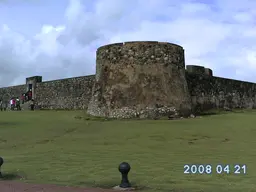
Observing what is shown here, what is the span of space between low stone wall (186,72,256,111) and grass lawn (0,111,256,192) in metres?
6.10

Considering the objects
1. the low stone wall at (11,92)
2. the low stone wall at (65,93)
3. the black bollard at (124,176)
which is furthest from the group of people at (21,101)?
the black bollard at (124,176)

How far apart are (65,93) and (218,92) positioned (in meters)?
9.02

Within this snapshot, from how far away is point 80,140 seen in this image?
33.9 feet

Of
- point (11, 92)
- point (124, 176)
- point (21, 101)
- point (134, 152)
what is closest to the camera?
point (124, 176)

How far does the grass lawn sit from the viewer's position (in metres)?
5.77

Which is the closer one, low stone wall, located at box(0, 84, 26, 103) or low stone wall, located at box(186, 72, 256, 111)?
low stone wall, located at box(186, 72, 256, 111)

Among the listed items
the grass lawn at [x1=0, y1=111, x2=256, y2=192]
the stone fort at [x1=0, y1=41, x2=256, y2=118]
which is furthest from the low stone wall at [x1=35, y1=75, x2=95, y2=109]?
the grass lawn at [x1=0, y1=111, x2=256, y2=192]

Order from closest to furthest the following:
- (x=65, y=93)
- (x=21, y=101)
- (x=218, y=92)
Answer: (x=218, y=92)
(x=65, y=93)
(x=21, y=101)

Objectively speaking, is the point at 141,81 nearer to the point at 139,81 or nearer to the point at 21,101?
the point at 139,81

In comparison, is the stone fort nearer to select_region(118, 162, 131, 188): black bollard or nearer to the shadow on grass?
the shadow on grass

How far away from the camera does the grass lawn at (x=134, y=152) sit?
5774 mm

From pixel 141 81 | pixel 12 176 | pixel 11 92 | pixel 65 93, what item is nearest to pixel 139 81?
pixel 141 81

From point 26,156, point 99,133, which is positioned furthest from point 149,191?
point 99,133

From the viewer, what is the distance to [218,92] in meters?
21.7
